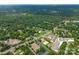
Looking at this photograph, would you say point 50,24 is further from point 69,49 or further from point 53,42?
point 69,49

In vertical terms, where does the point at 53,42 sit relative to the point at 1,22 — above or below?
below

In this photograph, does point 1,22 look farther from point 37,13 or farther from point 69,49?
point 69,49

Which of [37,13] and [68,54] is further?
[37,13]

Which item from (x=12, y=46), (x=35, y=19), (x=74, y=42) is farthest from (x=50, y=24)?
(x=12, y=46)

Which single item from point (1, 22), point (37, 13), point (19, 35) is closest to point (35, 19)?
point (37, 13)

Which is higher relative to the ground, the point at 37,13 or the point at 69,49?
the point at 37,13
